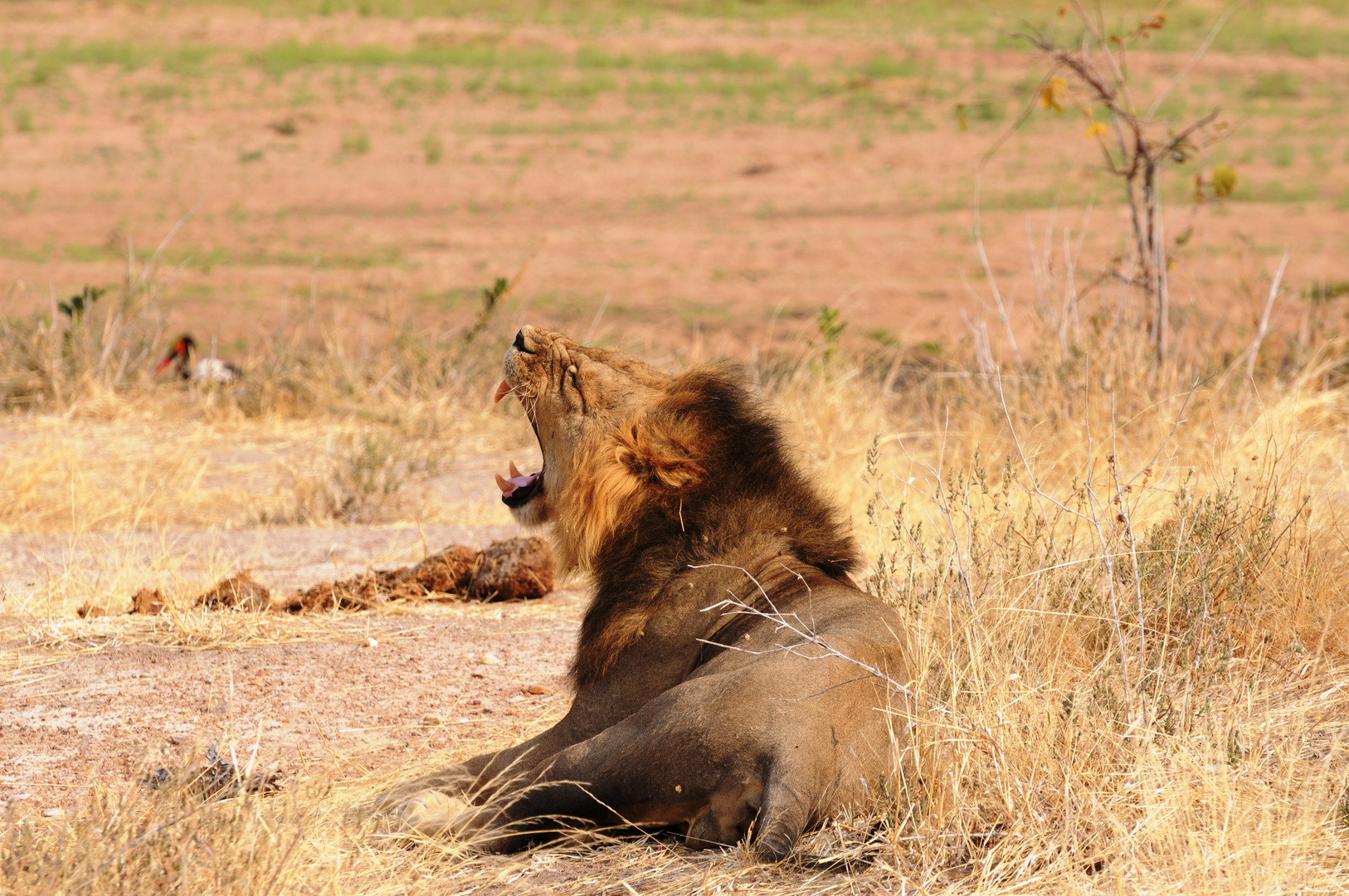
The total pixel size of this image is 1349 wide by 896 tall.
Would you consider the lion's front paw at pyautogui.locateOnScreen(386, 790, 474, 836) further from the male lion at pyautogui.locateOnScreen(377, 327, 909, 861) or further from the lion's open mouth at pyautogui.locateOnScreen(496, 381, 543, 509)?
the lion's open mouth at pyautogui.locateOnScreen(496, 381, 543, 509)

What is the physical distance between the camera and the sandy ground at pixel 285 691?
430 centimetres

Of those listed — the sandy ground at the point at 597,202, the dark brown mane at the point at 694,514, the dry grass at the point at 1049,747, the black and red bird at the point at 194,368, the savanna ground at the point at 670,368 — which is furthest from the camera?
the sandy ground at the point at 597,202

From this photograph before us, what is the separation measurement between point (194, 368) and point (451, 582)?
21.8ft

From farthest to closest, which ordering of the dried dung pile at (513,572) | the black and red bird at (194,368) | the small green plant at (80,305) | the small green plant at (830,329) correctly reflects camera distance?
the black and red bird at (194,368) < the small green plant at (80,305) < the small green plant at (830,329) < the dried dung pile at (513,572)

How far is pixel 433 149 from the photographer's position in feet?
89.5

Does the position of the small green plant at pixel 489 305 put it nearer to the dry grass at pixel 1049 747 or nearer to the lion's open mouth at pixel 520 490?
the dry grass at pixel 1049 747

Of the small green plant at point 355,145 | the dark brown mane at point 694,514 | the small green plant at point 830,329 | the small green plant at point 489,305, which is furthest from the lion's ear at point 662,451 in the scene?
the small green plant at point 355,145

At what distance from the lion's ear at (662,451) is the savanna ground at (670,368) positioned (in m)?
0.57

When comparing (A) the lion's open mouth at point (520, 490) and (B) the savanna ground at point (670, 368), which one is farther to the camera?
(A) the lion's open mouth at point (520, 490)

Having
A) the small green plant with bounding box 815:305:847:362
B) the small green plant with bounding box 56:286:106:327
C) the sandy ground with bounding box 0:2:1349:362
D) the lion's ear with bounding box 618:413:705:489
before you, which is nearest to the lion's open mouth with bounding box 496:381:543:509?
the lion's ear with bounding box 618:413:705:489

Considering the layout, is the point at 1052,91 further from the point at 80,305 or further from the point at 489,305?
the point at 80,305

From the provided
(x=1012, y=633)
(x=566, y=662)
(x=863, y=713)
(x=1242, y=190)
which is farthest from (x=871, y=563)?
(x=1242, y=190)

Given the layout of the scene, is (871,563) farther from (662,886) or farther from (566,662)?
(662,886)

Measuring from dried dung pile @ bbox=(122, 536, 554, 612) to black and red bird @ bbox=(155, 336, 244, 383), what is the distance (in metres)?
5.54
